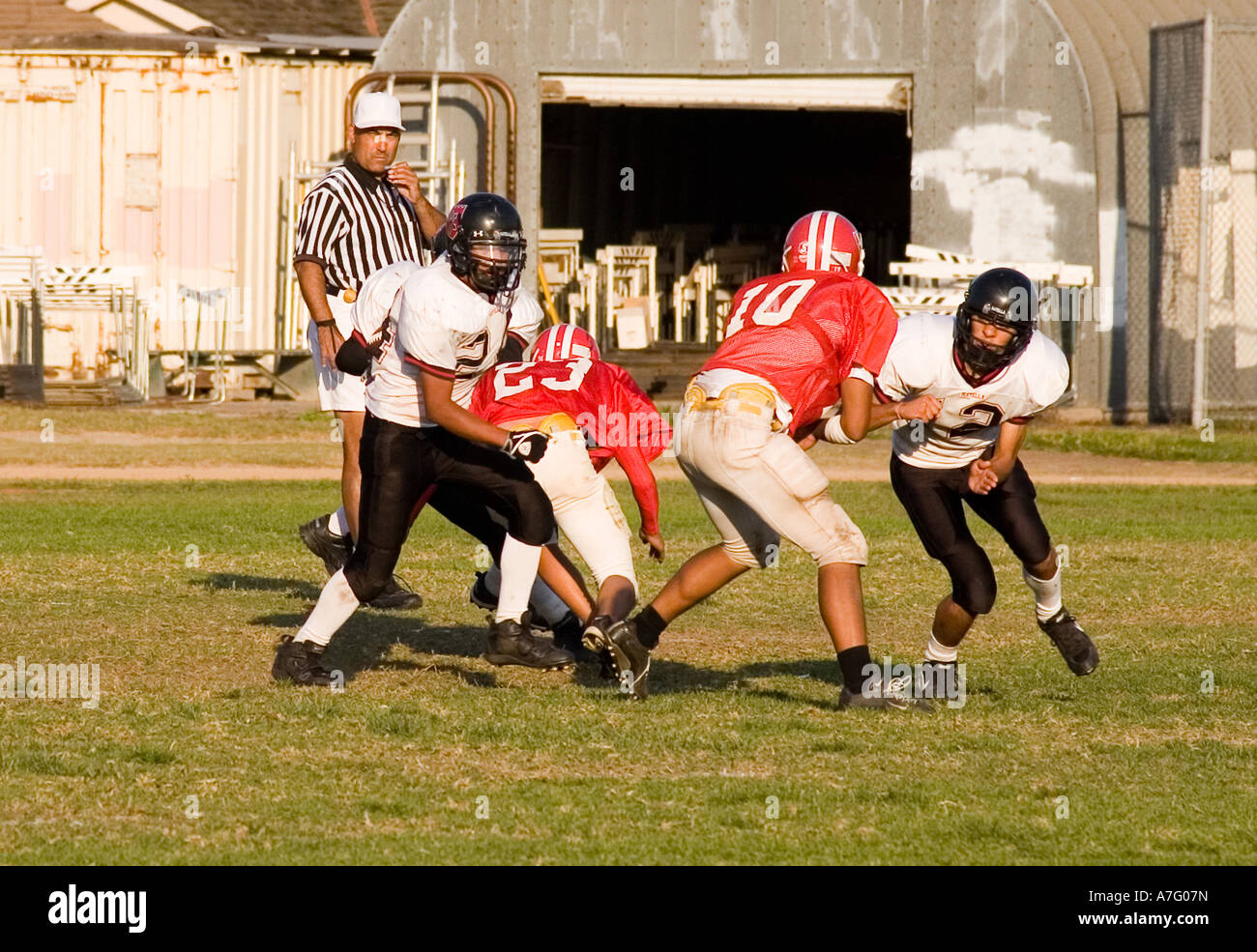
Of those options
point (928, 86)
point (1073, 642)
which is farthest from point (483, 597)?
point (928, 86)

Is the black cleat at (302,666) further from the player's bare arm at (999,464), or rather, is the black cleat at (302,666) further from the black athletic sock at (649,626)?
the player's bare arm at (999,464)

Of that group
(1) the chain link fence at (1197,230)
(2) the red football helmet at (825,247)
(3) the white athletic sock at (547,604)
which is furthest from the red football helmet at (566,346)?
(1) the chain link fence at (1197,230)

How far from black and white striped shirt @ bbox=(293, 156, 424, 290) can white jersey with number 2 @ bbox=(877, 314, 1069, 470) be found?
9.22 feet

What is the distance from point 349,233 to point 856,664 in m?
3.47

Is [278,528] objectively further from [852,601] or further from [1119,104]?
[1119,104]

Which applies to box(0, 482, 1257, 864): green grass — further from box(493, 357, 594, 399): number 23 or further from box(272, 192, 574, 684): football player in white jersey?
box(493, 357, 594, 399): number 23

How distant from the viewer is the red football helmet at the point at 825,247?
7.96m

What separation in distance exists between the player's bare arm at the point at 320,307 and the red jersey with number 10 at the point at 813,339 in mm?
2355

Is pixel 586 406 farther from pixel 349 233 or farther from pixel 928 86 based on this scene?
pixel 928 86

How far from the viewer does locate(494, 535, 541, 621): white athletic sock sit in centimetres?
805

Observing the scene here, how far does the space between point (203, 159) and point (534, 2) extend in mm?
4793

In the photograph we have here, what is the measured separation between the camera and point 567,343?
847cm

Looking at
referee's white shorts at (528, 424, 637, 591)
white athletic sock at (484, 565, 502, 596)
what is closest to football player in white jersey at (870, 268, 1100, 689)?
referee's white shorts at (528, 424, 637, 591)
